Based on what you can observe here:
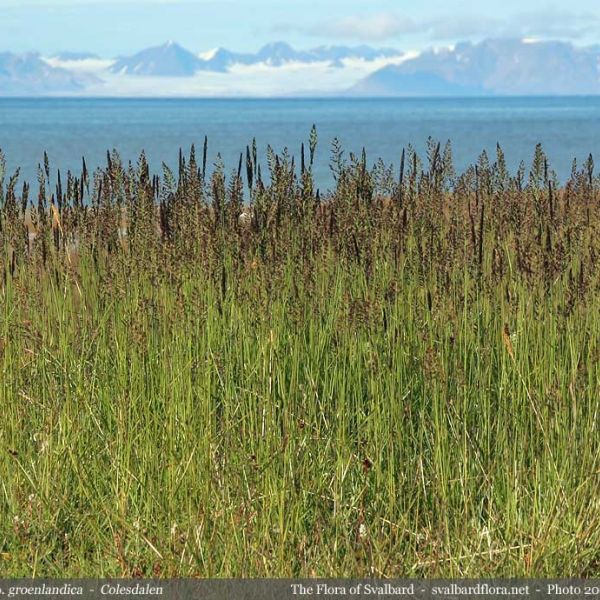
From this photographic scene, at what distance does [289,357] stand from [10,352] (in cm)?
131

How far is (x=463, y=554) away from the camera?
13.1ft

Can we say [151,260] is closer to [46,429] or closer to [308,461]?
[46,429]

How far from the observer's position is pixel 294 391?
A: 4.57 metres

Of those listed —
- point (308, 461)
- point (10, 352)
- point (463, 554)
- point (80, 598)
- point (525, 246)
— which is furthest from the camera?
point (10, 352)

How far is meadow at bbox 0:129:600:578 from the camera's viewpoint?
3973 millimetres

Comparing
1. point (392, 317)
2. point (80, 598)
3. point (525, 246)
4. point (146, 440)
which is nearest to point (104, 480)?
point (146, 440)
